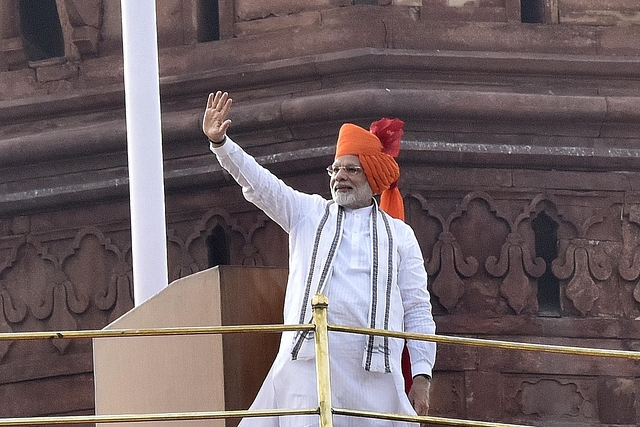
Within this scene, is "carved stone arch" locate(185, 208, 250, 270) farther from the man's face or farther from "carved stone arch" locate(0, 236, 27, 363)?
the man's face

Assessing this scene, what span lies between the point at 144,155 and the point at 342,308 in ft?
5.23

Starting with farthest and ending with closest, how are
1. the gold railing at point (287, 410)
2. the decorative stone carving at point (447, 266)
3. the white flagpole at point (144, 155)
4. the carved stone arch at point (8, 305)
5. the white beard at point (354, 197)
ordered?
the carved stone arch at point (8, 305)
the decorative stone carving at point (447, 266)
the white flagpole at point (144, 155)
the white beard at point (354, 197)
the gold railing at point (287, 410)

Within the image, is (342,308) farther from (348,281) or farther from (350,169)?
(350,169)

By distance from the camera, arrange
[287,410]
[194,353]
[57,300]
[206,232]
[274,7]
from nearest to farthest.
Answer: [287,410], [194,353], [206,232], [274,7], [57,300]

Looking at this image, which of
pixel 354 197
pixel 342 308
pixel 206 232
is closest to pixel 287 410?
pixel 342 308

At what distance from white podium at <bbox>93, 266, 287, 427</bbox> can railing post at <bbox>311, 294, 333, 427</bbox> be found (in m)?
0.79

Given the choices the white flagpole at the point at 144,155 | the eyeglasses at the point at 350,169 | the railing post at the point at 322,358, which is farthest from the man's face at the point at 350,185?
the white flagpole at the point at 144,155

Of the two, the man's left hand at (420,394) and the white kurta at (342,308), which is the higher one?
the white kurta at (342,308)

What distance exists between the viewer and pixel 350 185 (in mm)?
7352

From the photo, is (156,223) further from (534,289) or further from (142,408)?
(534,289)

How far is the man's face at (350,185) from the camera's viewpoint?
735 cm

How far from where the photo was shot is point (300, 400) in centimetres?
702

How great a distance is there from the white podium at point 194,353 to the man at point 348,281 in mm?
194

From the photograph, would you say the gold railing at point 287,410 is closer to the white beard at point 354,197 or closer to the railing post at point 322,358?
the railing post at point 322,358
